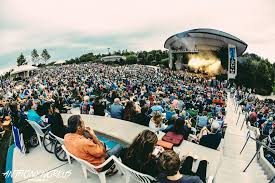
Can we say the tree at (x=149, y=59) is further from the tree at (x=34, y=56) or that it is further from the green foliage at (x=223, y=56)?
the tree at (x=34, y=56)

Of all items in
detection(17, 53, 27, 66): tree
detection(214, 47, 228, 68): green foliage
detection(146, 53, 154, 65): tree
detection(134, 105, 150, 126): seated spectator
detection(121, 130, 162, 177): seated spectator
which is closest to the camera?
detection(121, 130, 162, 177): seated spectator

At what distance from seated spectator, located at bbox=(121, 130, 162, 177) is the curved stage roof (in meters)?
46.1

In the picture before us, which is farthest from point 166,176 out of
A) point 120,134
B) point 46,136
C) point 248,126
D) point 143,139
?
point 248,126

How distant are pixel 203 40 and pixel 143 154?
167ft

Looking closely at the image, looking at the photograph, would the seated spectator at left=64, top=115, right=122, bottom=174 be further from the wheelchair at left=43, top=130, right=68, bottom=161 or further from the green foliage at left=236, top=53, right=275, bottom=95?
the green foliage at left=236, top=53, right=275, bottom=95

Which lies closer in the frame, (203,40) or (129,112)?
(129,112)

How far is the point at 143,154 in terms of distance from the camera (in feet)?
11.2

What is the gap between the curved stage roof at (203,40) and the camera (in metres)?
46.1

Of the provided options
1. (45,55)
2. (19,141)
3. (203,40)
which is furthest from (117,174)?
(45,55)

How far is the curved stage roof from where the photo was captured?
4606 cm

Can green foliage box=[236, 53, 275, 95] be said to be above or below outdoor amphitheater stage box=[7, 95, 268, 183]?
below

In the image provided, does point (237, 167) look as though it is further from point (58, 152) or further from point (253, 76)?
point (253, 76)

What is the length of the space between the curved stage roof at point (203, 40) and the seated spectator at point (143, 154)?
46062 millimetres

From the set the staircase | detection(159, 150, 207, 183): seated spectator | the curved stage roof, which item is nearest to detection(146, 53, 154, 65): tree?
the curved stage roof
